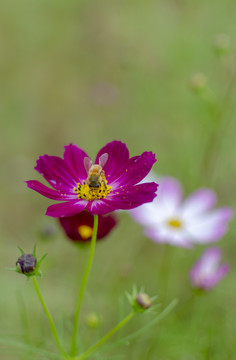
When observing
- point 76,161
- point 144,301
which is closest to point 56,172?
point 76,161

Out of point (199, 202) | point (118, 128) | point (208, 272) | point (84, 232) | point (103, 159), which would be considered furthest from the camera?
point (118, 128)

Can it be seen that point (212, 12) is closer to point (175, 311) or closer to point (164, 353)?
point (175, 311)

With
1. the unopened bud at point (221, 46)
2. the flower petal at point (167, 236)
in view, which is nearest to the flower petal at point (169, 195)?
the flower petal at point (167, 236)

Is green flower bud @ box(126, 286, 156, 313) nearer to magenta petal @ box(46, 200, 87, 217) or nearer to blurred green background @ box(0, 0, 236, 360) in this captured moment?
magenta petal @ box(46, 200, 87, 217)

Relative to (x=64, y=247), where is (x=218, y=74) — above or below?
above

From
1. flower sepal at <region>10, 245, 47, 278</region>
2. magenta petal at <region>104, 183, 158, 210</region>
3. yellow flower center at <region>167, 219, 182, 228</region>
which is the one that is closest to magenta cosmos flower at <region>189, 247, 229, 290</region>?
yellow flower center at <region>167, 219, 182, 228</region>

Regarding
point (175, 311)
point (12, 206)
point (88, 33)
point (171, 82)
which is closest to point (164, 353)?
point (175, 311)

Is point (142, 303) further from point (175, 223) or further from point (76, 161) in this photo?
point (175, 223)
